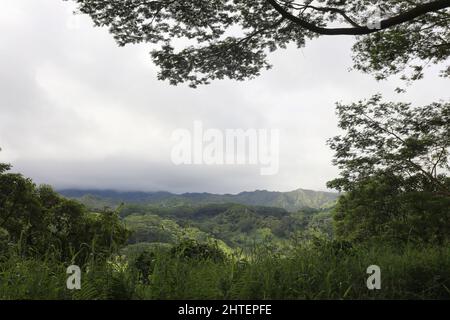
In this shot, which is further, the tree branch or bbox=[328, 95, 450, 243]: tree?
bbox=[328, 95, 450, 243]: tree

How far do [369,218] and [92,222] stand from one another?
23.5 m

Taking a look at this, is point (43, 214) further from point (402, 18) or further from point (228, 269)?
point (402, 18)

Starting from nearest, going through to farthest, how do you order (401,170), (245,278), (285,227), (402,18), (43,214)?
(245,278)
(402,18)
(285,227)
(401,170)
(43,214)

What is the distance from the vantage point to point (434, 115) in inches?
699

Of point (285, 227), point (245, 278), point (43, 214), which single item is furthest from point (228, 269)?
point (43, 214)

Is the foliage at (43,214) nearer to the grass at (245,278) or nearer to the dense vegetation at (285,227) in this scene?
the dense vegetation at (285,227)

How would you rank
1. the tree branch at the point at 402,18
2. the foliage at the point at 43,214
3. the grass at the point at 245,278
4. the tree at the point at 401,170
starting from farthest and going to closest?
the foliage at the point at 43,214 → the tree at the point at 401,170 → the tree branch at the point at 402,18 → the grass at the point at 245,278

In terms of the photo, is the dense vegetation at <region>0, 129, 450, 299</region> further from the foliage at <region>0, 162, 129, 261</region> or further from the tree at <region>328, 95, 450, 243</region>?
the foliage at <region>0, 162, 129, 261</region>

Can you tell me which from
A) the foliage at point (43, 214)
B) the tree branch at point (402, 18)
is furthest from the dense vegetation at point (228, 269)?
the foliage at point (43, 214)

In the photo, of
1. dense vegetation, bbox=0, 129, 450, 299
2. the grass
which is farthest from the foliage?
the grass

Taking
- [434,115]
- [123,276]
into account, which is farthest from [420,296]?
[434,115]

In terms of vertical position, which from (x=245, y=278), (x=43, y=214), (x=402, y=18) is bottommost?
(x=43, y=214)

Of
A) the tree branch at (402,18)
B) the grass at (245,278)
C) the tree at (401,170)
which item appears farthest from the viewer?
the tree at (401,170)

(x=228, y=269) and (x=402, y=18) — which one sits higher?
(x=402, y=18)
